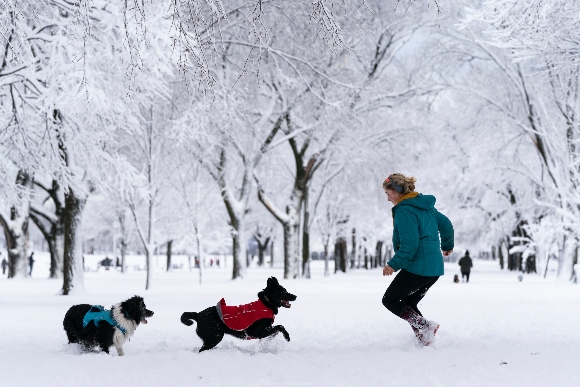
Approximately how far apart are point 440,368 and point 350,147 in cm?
2100

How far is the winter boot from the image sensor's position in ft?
21.5

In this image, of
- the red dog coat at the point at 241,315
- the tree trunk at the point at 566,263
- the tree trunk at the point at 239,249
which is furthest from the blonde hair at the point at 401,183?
the tree trunk at the point at 566,263

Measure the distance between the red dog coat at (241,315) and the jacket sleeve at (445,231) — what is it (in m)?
2.05

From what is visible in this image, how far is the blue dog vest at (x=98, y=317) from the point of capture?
21.7 feet

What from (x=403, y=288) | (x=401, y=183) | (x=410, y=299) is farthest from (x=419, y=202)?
(x=410, y=299)

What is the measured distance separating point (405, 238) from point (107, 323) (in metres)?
3.24

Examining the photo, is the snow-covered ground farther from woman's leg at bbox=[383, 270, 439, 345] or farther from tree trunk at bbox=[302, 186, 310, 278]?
tree trunk at bbox=[302, 186, 310, 278]

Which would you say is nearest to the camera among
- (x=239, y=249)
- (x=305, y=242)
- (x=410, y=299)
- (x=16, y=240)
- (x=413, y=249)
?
(x=413, y=249)

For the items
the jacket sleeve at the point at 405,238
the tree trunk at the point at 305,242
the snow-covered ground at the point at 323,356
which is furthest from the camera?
the tree trunk at the point at 305,242

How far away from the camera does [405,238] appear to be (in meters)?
6.30

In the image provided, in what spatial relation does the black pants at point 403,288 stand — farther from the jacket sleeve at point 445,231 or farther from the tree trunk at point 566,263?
the tree trunk at point 566,263

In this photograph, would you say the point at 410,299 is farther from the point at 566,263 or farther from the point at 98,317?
the point at 566,263

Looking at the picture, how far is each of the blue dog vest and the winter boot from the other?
3015mm

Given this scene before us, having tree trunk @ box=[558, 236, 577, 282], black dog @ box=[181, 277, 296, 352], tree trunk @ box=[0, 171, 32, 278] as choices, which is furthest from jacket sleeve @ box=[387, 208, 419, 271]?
tree trunk @ box=[0, 171, 32, 278]
